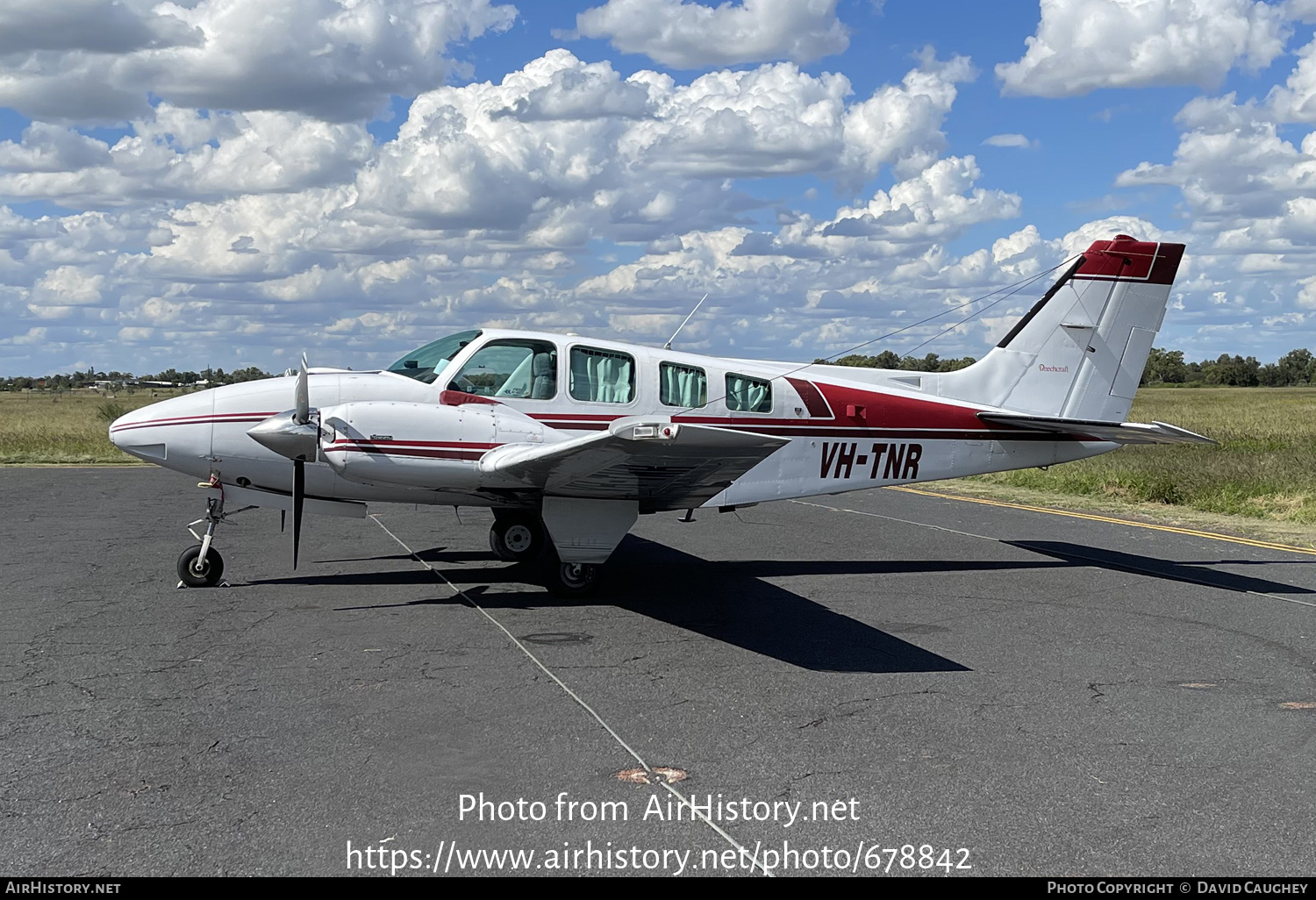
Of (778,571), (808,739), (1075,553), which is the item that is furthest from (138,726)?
(1075,553)

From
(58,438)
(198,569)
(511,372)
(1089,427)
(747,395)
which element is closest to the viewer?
(198,569)

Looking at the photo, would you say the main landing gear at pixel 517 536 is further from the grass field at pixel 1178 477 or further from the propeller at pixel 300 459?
the grass field at pixel 1178 477

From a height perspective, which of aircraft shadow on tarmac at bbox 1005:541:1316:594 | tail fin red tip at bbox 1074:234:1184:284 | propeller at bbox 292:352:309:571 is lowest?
aircraft shadow on tarmac at bbox 1005:541:1316:594

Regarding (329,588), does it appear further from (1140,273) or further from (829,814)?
(1140,273)

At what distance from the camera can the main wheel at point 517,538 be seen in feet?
39.4

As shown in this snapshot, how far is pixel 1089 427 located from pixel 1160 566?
5.98 feet

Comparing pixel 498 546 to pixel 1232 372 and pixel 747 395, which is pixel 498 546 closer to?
pixel 747 395

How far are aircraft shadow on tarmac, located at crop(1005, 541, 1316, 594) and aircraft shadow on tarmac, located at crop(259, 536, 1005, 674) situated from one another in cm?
71

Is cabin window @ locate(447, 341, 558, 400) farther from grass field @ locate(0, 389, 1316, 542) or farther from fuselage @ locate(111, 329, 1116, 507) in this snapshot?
grass field @ locate(0, 389, 1316, 542)

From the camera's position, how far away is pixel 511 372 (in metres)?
10.8

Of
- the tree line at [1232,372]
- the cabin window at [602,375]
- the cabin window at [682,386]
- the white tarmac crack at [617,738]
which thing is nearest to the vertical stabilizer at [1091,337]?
the cabin window at [682,386]

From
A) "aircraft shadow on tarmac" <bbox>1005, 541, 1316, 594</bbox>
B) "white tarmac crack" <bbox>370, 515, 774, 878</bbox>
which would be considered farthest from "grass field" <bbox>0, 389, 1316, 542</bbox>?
"white tarmac crack" <bbox>370, 515, 774, 878</bbox>

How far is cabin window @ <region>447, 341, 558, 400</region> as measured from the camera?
419 inches

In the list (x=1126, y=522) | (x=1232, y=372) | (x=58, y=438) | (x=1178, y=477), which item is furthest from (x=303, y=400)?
(x=1232, y=372)
